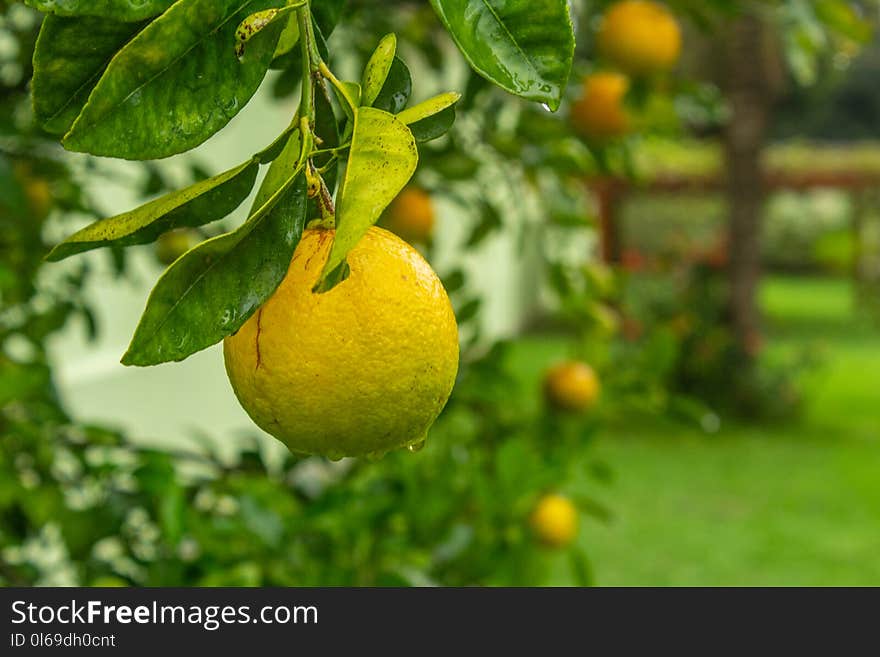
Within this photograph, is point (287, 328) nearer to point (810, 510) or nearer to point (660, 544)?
point (660, 544)

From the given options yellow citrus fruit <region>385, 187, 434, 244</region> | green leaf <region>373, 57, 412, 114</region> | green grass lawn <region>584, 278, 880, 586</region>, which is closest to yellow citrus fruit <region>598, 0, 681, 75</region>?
yellow citrus fruit <region>385, 187, 434, 244</region>

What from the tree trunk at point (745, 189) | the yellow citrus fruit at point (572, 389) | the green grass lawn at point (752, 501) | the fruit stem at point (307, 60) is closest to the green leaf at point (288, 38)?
the fruit stem at point (307, 60)

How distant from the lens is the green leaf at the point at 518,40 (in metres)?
0.39

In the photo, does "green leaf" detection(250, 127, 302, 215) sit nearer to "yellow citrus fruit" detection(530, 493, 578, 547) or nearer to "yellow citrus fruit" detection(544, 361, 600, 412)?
"yellow citrus fruit" detection(530, 493, 578, 547)

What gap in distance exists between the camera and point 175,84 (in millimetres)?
403

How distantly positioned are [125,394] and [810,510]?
2.74 m

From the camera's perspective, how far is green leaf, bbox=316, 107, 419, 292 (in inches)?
13.3

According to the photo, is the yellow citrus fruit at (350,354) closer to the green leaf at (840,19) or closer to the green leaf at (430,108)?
the green leaf at (430,108)

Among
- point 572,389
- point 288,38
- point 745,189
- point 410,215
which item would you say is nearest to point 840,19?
point 410,215

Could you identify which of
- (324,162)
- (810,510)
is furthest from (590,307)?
(810,510)

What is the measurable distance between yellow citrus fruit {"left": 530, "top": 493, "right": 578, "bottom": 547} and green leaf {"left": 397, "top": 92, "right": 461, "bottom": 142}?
4.04 ft

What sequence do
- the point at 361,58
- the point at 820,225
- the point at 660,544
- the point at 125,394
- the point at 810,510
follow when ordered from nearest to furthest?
the point at 361,58 → the point at 125,394 → the point at 660,544 → the point at 810,510 → the point at 820,225

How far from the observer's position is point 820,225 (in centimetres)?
1395

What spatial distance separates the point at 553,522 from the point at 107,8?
4.49 feet
